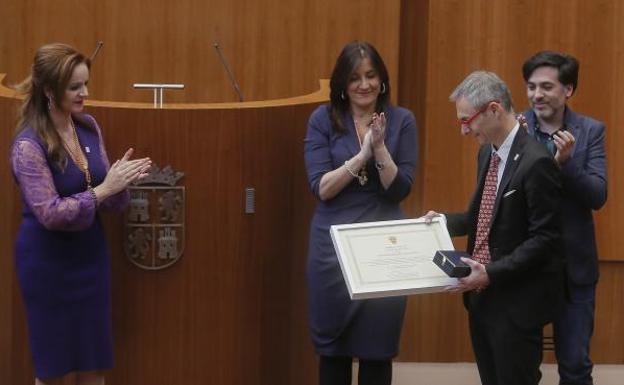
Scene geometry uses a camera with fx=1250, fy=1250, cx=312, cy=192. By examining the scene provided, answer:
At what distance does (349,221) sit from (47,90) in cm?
119

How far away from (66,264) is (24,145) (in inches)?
18.2

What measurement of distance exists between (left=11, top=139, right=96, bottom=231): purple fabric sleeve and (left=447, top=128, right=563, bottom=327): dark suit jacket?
143 cm

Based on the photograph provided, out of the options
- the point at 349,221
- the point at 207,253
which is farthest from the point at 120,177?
the point at 349,221

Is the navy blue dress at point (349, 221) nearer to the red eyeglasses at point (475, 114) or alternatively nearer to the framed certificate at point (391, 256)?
the framed certificate at point (391, 256)

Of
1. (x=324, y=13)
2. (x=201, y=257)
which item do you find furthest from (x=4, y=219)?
(x=324, y=13)

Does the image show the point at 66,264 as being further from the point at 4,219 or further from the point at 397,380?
the point at 397,380

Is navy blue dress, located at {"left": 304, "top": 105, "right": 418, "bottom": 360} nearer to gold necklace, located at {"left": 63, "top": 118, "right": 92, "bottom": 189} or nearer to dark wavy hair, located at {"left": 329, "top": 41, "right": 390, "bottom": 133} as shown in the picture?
dark wavy hair, located at {"left": 329, "top": 41, "right": 390, "bottom": 133}

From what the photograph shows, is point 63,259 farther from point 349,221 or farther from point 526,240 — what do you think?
point 526,240

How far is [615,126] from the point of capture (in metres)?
6.09

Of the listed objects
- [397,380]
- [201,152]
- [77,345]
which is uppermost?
[201,152]

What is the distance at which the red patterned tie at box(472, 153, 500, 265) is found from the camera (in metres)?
4.11

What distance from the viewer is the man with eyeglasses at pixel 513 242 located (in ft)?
13.0

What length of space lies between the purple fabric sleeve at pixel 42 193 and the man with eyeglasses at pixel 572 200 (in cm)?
169

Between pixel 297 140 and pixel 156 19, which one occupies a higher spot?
pixel 156 19
